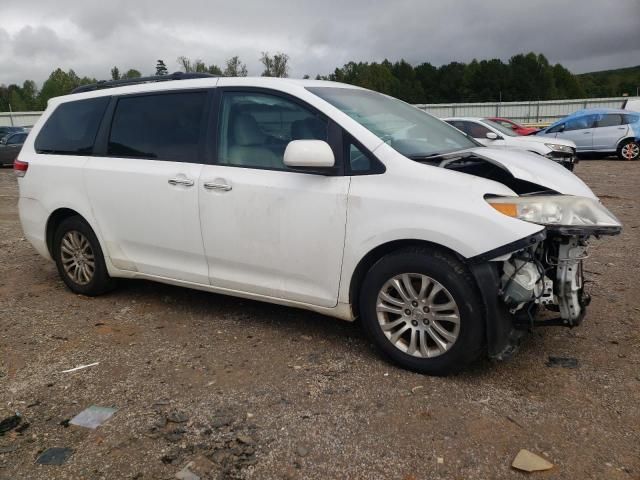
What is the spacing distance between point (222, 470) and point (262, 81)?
8.50ft

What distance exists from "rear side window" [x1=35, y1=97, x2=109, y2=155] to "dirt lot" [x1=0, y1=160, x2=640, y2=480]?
4.67 feet

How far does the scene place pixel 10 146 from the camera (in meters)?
19.5

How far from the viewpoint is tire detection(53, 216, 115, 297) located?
4875 mm

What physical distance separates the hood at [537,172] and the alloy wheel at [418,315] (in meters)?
0.87

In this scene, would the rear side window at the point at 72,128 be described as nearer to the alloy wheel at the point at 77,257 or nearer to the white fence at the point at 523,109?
the alloy wheel at the point at 77,257

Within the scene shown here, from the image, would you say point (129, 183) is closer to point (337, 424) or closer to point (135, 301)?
point (135, 301)

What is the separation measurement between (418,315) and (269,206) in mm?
1206

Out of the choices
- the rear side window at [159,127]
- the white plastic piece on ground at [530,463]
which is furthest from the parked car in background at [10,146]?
the white plastic piece on ground at [530,463]

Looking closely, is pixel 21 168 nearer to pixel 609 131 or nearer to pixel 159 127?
pixel 159 127

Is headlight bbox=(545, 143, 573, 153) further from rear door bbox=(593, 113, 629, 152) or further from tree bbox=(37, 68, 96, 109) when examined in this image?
tree bbox=(37, 68, 96, 109)

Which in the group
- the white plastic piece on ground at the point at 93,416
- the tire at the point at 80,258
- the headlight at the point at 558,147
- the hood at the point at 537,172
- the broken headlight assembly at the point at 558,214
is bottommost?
the white plastic piece on ground at the point at 93,416

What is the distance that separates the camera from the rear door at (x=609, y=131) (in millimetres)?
18172

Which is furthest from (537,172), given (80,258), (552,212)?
(80,258)

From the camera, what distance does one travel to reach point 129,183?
4434 millimetres
